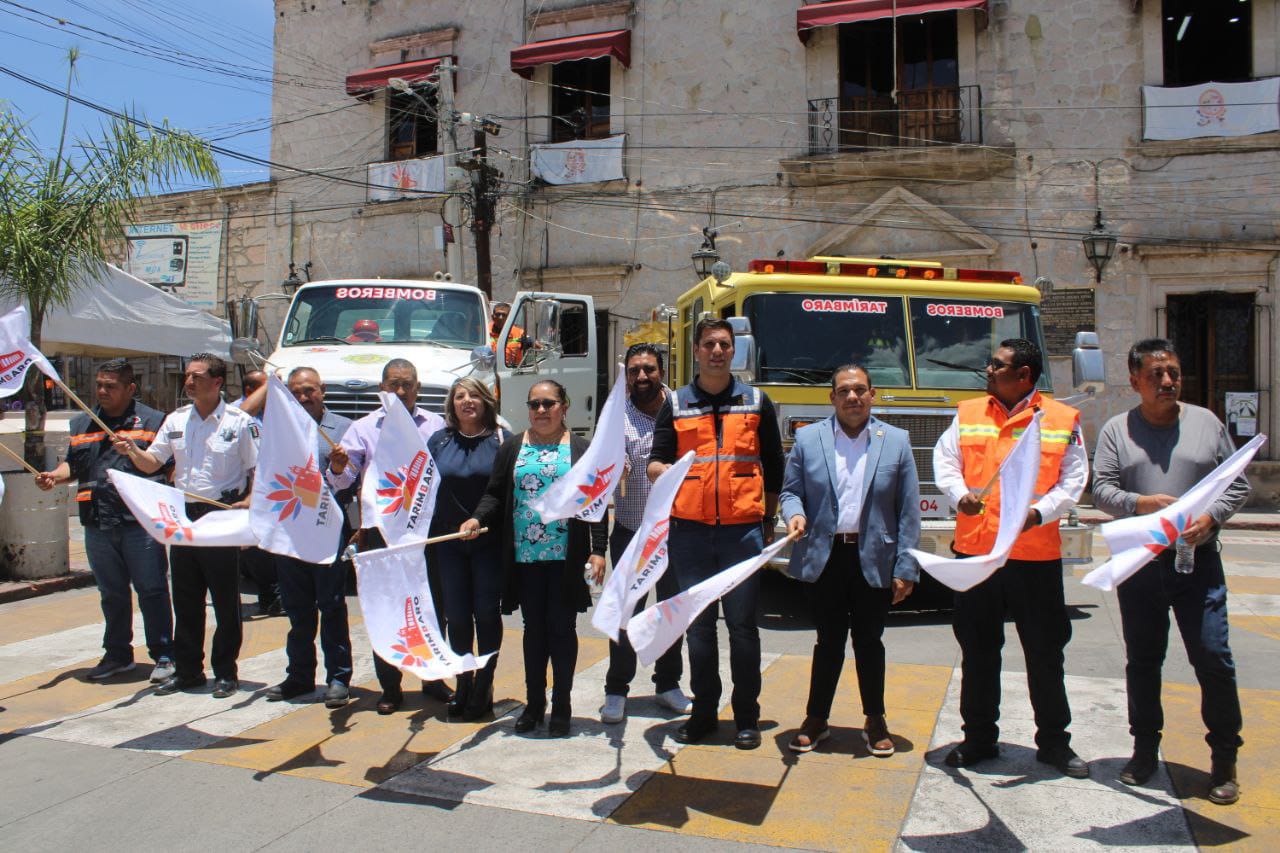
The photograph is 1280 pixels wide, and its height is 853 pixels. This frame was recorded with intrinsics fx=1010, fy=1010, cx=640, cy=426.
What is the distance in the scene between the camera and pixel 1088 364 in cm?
803

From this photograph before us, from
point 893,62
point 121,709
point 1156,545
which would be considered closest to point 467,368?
point 121,709

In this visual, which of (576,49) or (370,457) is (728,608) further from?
(576,49)

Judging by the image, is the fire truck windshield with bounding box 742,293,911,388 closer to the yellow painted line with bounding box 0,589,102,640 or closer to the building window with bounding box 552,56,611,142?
the yellow painted line with bounding box 0,589,102,640

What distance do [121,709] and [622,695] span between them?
2725mm

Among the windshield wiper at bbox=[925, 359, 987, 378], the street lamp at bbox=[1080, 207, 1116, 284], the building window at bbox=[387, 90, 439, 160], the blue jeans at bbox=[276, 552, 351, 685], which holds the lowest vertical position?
the blue jeans at bbox=[276, 552, 351, 685]

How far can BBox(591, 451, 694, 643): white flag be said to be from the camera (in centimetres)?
435

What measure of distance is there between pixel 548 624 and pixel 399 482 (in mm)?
1011

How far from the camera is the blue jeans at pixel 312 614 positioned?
5566 mm

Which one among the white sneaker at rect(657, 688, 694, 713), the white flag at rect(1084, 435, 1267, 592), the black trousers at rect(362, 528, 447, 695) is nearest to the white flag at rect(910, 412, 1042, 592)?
the white flag at rect(1084, 435, 1267, 592)

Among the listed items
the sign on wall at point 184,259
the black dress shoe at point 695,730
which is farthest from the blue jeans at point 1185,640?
the sign on wall at point 184,259

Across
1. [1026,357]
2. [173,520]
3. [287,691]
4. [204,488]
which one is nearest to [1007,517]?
[1026,357]

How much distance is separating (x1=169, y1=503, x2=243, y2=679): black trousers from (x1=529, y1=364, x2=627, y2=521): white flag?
2.11 metres

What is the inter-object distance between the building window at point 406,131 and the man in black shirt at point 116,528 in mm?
16360

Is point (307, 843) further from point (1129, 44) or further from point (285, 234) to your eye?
point (285, 234)
